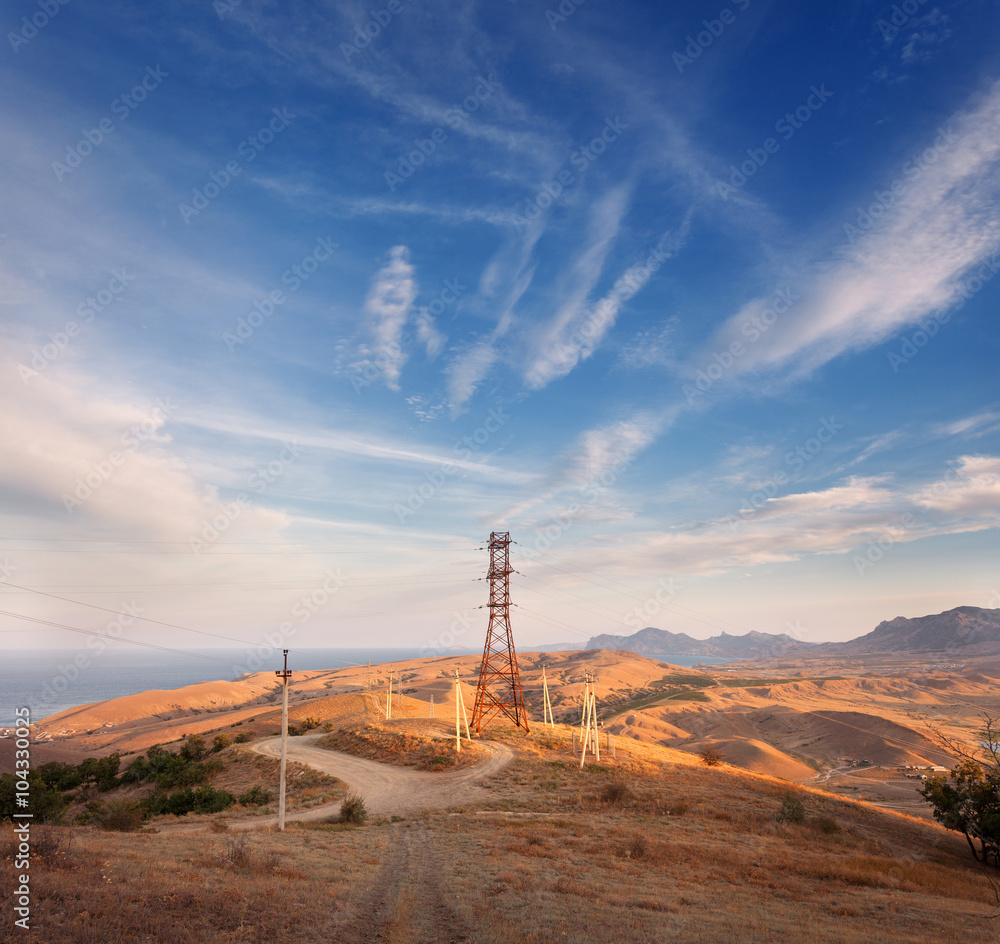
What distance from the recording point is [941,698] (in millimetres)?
170875

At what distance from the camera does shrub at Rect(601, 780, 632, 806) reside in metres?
35.7

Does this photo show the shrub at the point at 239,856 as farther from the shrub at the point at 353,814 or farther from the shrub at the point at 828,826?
the shrub at the point at 828,826

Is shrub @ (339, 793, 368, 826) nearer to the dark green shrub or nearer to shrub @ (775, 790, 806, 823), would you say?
the dark green shrub

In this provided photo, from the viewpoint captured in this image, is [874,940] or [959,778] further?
[959,778]

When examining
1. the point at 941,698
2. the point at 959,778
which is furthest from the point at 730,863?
the point at 941,698

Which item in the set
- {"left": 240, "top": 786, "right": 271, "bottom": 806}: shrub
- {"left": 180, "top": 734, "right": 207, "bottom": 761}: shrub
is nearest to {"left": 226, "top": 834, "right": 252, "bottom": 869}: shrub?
{"left": 240, "top": 786, "right": 271, "bottom": 806}: shrub

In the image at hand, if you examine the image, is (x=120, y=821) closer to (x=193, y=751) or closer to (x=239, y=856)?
(x=239, y=856)

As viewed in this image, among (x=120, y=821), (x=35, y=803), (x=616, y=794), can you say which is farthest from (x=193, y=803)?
(x=616, y=794)

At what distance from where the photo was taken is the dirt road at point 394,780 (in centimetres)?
3422

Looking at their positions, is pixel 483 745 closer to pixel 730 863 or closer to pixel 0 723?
pixel 730 863

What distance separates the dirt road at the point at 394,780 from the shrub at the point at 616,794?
27.0 feet

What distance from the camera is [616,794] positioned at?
118ft

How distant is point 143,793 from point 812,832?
5347 cm

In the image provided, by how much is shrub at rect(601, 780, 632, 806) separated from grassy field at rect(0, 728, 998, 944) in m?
1.36
